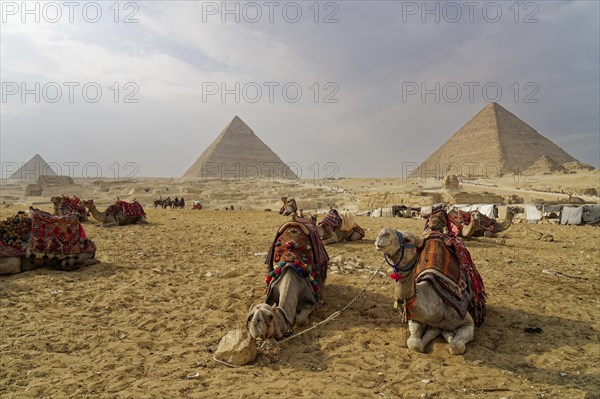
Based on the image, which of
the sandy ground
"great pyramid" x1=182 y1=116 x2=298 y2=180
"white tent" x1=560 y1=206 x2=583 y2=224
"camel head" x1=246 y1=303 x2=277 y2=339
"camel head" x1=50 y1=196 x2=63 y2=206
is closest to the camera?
the sandy ground

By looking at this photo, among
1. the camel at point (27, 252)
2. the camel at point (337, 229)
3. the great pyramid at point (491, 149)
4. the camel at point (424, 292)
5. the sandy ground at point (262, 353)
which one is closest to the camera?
the sandy ground at point (262, 353)

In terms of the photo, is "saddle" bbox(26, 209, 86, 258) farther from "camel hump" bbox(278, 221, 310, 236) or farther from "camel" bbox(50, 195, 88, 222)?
"camel" bbox(50, 195, 88, 222)

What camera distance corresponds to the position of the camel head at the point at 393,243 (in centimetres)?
329

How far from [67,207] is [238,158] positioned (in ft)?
332

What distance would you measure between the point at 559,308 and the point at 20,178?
4555 inches

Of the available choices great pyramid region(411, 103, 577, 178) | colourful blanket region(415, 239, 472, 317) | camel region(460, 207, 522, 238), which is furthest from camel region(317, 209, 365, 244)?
great pyramid region(411, 103, 577, 178)

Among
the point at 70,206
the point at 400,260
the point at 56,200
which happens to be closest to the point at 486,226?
the point at 400,260

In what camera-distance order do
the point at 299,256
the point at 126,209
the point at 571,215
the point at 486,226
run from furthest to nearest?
1. the point at 571,215
2. the point at 126,209
3. the point at 486,226
4. the point at 299,256

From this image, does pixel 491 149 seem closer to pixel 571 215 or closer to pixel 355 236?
pixel 571 215

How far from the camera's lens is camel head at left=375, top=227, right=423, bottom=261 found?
329 cm

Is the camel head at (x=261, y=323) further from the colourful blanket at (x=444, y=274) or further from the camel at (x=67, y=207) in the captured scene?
the camel at (x=67, y=207)

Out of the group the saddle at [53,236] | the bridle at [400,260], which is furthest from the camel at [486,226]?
the saddle at [53,236]

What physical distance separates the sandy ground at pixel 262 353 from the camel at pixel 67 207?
616cm

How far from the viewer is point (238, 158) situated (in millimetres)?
112438
